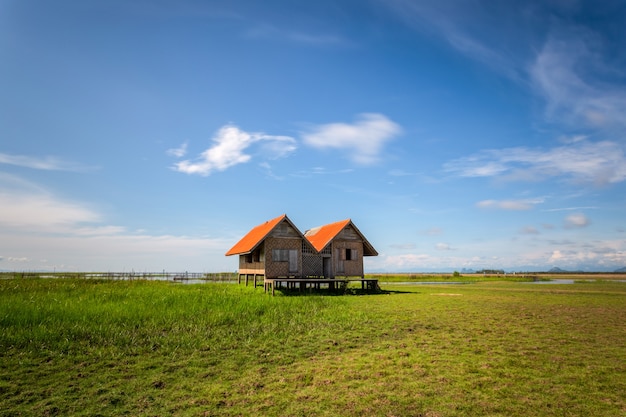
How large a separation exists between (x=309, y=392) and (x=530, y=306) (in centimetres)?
1619

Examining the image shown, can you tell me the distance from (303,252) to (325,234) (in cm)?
395

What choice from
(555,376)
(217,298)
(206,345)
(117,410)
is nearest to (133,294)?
(217,298)

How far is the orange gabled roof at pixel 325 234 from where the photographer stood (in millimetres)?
30069

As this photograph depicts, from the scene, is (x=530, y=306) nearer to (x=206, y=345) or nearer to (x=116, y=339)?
(x=206, y=345)

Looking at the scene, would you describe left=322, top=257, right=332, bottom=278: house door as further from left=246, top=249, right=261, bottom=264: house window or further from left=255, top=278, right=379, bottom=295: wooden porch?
left=246, top=249, right=261, bottom=264: house window

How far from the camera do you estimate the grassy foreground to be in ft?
20.4

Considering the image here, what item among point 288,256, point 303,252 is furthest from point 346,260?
point 288,256

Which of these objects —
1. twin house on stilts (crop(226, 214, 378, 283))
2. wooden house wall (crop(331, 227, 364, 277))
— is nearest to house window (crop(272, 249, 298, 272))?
twin house on stilts (crop(226, 214, 378, 283))

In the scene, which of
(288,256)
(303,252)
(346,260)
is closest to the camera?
(288,256)

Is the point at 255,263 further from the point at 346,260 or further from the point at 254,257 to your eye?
the point at 346,260

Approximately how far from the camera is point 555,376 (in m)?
7.53

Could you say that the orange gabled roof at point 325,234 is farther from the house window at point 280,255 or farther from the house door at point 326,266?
the house window at point 280,255

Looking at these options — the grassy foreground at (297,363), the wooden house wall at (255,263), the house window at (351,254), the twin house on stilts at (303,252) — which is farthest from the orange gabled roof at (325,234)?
the grassy foreground at (297,363)

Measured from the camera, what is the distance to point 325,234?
32281mm
